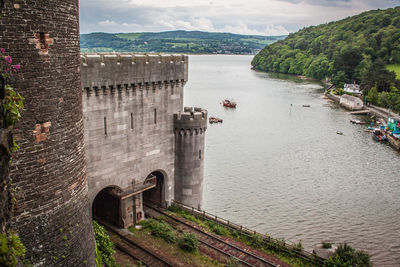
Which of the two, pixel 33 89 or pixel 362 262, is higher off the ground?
pixel 33 89

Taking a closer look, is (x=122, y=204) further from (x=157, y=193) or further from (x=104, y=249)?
(x=104, y=249)

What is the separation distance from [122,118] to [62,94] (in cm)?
1089

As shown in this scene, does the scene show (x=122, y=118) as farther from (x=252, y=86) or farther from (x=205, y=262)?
(x=252, y=86)

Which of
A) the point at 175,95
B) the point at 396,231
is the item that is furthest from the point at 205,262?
the point at 396,231

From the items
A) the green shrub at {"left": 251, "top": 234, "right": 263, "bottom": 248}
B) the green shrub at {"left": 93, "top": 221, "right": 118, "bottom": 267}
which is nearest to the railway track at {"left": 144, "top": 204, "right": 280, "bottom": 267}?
the green shrub at {"left": 251, "top": 234, "right": 263, "bottom": 248}

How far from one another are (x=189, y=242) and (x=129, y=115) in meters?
7.80

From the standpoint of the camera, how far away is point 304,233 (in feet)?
102

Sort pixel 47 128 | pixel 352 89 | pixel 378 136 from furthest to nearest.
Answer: pixel 352 89
pixel 378 136
pixel 47 128

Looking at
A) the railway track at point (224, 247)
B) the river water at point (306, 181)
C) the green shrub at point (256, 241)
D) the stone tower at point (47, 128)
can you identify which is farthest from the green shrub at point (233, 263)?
the river water at point (306, 181)

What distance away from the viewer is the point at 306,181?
140ft

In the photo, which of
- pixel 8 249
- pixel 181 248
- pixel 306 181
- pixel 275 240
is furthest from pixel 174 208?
pixel 306 181

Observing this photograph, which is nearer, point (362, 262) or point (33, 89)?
point (33, 89)

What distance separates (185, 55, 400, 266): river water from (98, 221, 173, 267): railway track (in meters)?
13.4

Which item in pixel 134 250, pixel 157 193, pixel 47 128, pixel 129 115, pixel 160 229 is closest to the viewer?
pixel 47 128
